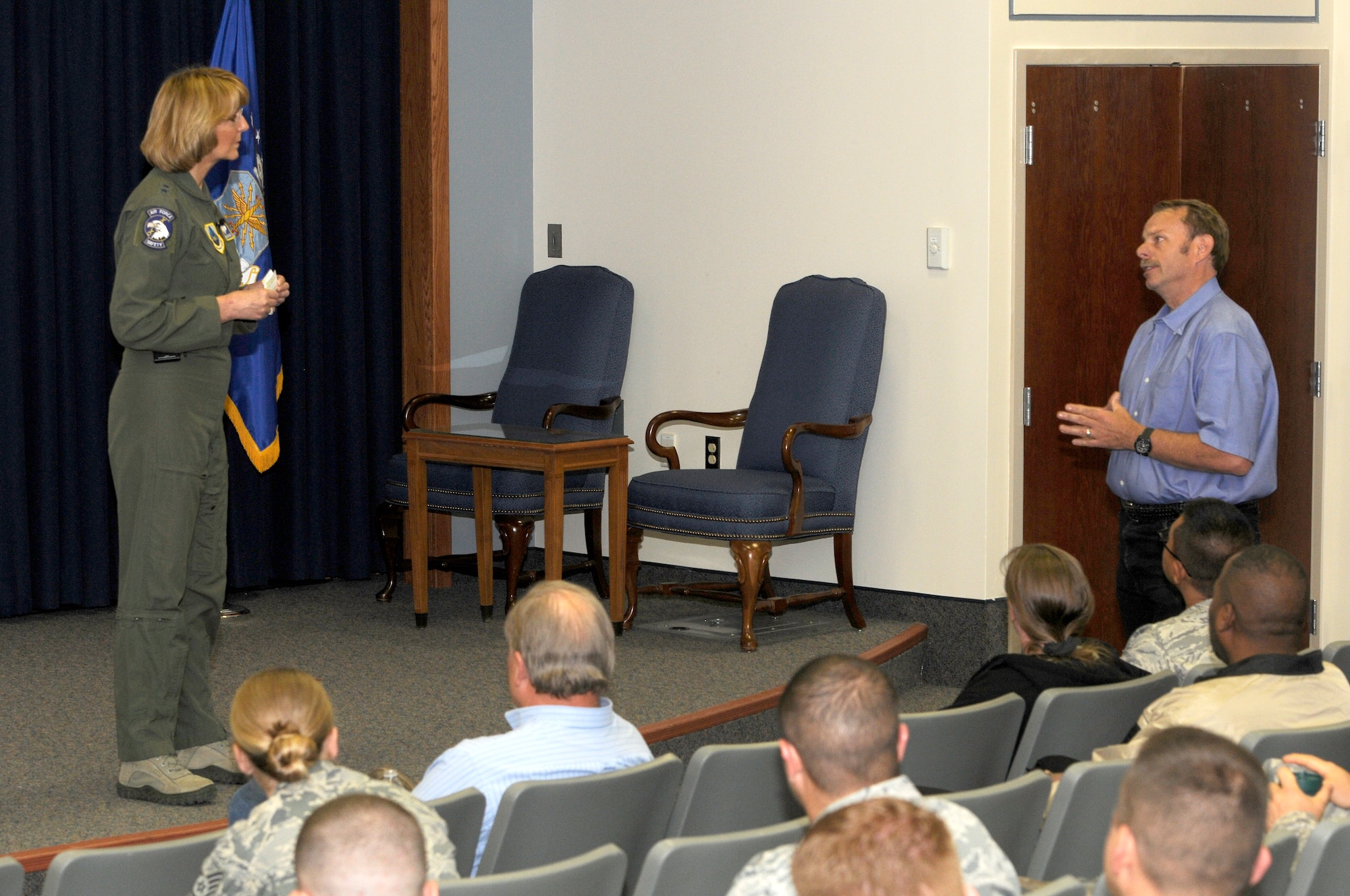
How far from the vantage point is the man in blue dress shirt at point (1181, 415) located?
3699 mm

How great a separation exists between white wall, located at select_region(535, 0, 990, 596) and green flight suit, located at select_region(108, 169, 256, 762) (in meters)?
2.63

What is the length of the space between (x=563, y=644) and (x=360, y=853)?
2.78ft

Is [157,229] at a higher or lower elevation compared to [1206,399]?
higher

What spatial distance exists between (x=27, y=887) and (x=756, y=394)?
10.3 ft

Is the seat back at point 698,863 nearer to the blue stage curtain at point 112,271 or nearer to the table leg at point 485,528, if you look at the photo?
the table leg at point 485,528

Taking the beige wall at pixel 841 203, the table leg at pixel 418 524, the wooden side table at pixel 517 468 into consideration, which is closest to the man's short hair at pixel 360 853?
the wooden side table at pixel 517 468

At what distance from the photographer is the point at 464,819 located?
80.8 inches

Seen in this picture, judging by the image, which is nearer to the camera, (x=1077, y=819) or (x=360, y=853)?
(x=360, y=853)

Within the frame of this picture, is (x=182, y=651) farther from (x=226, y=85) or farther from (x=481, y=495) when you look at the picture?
(x=481, y=495)

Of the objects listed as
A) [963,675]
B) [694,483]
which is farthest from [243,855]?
[963,675]

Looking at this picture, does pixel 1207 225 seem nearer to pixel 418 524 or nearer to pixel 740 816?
pixel 740 816

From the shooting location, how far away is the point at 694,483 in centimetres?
493

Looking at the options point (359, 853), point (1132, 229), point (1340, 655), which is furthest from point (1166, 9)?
point (359, 853)

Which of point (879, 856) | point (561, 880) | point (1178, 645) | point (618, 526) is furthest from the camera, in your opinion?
point (618, 526)
